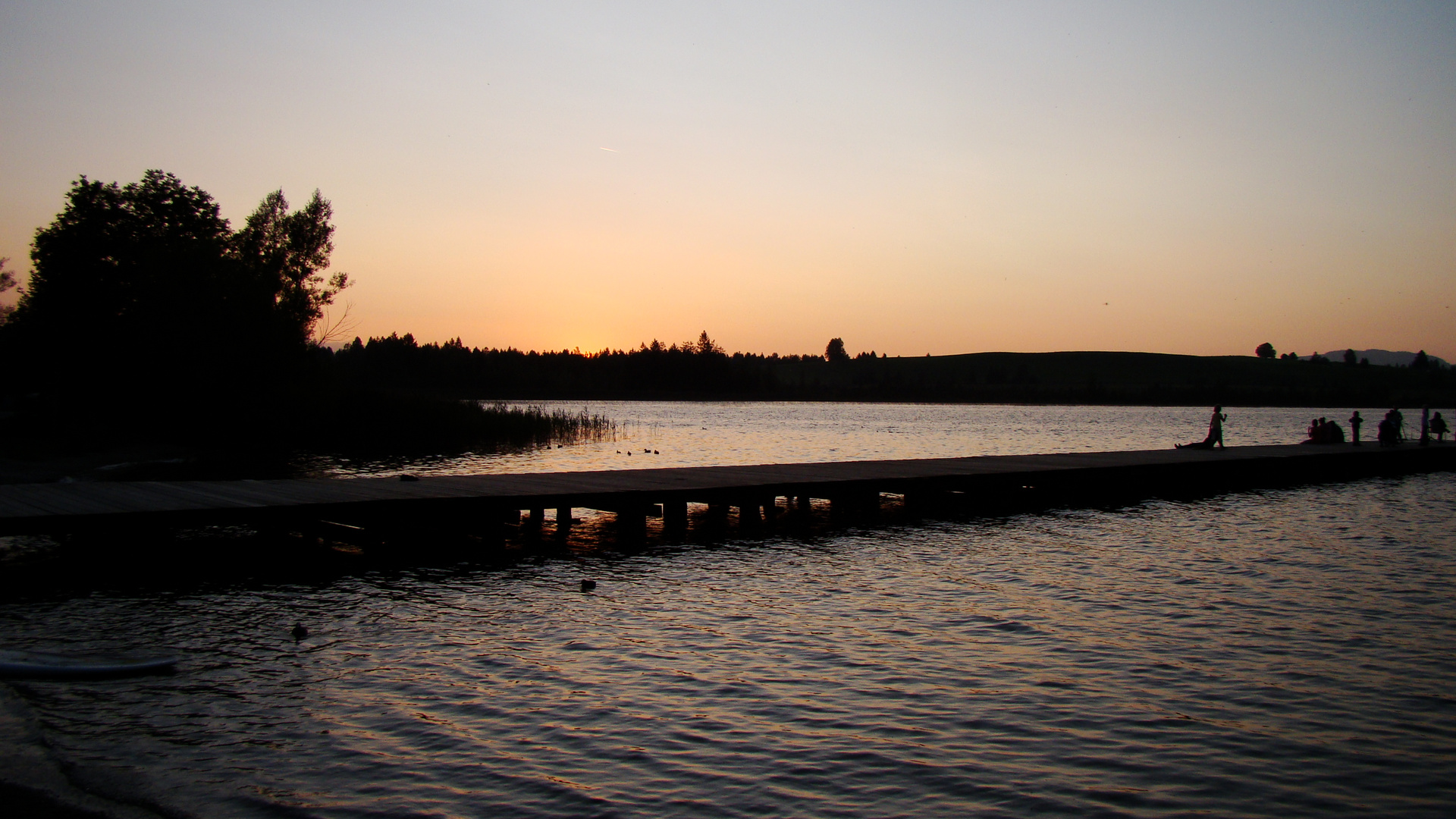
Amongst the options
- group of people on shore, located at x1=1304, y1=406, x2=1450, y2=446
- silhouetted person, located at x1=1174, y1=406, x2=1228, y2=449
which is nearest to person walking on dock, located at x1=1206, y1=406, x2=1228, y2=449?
silhouetted person, located at x1=1174, y1=406, x2=1228, y2=449

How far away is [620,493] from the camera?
17609 millimetres

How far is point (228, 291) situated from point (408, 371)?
73320 mm

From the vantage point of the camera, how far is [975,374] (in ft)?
525

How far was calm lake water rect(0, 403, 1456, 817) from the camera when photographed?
21.8 ft

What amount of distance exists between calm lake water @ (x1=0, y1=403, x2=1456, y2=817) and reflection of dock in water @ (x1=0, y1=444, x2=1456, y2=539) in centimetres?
89

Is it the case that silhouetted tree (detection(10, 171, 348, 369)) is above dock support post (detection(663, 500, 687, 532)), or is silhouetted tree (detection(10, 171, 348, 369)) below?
above

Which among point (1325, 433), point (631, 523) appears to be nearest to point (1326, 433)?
point (1325, 433)

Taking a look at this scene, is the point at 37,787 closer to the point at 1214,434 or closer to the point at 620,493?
the point at 620,493

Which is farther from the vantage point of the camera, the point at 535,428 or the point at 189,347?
the point at 535,428

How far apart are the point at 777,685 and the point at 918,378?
6071 inches

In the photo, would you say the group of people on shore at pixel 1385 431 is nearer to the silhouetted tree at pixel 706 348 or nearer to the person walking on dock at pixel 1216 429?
the person walking on dock at pixel 1216 429

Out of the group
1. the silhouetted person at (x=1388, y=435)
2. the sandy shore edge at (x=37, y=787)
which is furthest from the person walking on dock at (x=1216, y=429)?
the sandy shore edge at (x=37, y=787)

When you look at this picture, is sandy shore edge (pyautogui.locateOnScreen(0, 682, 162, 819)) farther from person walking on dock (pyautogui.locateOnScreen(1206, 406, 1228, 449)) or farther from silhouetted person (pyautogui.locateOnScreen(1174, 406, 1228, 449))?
person walking on dock (pyautogui.locateOnScreen(1206, 406, 1228, 449))

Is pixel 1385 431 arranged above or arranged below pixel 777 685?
above
